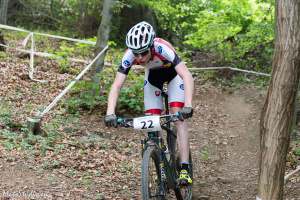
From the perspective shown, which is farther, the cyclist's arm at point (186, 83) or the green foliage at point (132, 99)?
the green foliage at point (132, 99)

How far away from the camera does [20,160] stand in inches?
258

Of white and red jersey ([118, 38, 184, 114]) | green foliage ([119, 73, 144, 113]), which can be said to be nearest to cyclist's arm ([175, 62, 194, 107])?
white and red jersey ([118, 38, 184, 114])

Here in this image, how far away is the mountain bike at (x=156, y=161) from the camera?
459 centimetres

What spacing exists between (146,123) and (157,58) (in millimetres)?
961

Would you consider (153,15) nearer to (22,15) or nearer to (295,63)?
(22,15)

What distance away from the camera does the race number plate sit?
15.5 feet

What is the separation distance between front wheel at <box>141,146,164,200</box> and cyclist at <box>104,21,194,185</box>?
446 mm

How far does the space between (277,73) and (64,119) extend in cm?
517

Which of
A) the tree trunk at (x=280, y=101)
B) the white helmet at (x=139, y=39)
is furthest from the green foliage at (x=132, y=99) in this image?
the tree trunk at (x=280, y=101)

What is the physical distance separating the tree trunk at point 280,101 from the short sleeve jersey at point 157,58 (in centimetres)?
125

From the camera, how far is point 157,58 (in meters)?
5.40

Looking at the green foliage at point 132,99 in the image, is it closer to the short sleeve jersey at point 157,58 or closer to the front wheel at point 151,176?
the short sleeve jersey at point 157,58

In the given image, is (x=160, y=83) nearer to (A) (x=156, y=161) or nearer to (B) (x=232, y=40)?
(A) (x=156, y=161)

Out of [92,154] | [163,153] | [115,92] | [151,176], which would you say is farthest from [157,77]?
[92,154]
